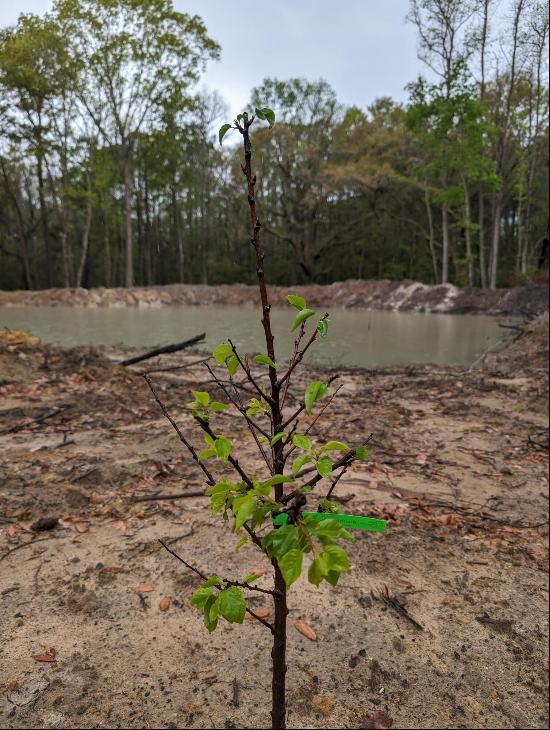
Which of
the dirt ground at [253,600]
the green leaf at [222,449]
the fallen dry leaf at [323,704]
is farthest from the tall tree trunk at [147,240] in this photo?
the green leaf at [222,449]

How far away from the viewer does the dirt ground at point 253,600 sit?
5.84 ft

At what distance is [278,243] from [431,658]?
127ft

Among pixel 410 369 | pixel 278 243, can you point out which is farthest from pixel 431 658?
pixel 278 243

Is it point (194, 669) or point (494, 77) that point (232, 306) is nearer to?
point (494, 77)

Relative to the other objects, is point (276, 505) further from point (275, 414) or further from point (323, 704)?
point (323, 704)

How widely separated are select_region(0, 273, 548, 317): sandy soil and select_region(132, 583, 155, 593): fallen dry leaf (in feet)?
64.8

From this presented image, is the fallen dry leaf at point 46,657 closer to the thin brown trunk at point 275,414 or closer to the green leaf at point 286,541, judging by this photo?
the thin brown trunk at point 275,414

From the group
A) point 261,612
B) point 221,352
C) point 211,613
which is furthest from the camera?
point 261,612

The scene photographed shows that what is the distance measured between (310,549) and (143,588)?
178cm

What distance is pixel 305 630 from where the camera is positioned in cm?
217

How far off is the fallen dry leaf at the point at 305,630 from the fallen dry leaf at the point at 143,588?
2.37ft

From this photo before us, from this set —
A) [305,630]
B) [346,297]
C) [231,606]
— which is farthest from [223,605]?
[346,297]

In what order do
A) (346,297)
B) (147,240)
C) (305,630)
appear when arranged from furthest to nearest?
(147,240) → (346,297) → (305,630)

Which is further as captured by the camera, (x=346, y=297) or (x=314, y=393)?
(x=346, y=297)
